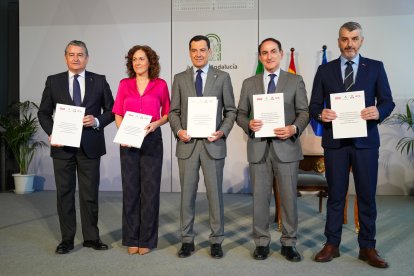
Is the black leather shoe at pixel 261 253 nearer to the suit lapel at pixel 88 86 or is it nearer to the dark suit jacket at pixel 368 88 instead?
the dark suit jacket at pixel 368 88

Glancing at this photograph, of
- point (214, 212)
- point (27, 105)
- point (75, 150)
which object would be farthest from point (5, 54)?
point (214, 212)

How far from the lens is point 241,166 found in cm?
662

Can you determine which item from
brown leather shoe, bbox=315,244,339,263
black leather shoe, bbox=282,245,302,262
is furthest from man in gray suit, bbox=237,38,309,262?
brown leather shoe, bbox=315,244,339,263

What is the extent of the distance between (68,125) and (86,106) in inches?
9.2

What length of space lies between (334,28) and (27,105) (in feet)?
16.5

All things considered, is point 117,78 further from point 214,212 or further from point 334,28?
point 214,212

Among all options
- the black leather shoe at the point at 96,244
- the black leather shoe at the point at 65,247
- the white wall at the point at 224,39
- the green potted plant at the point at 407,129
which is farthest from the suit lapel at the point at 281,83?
the green potted plant at the point at 407,129

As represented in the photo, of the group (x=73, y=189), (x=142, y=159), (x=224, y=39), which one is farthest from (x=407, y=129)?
(x=73, y=189)

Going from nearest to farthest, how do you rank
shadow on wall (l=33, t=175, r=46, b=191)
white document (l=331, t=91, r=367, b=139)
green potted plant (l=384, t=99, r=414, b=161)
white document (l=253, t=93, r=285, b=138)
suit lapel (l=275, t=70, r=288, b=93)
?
white document (l=331, t=91, r=367, b=139), white document (l=253, t=93, r=285, b=138), suit lapel (l=275, t=70, r=288, b=93), green potted plant (l=384, t=99, r=414, b=161), shadow on wall (l=33, t=175, r=46, b=191)

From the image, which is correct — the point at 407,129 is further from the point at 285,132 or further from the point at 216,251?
the point at 216,251

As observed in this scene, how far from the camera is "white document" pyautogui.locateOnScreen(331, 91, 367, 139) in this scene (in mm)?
2785

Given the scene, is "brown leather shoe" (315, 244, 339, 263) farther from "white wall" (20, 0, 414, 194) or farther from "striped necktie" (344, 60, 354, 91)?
"white wall" (20, 0, 414, 194)

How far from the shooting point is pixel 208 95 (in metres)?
3.06

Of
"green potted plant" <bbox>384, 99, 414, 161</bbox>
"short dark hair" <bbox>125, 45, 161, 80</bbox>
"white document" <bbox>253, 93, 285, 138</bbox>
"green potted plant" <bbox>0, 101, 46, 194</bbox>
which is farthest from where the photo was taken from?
"green potted plant" <bbox>0, 101, 46, 194</bbox>
